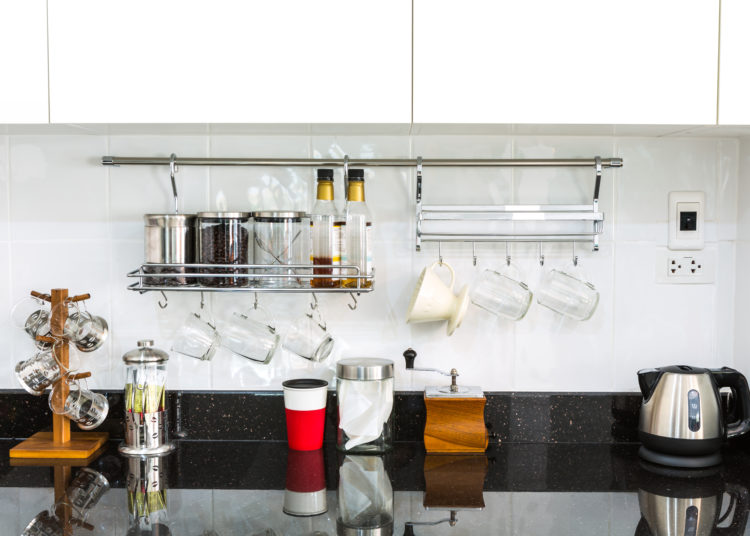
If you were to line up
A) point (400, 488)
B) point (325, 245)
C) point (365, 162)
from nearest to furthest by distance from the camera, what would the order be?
point (400, 488) < point (325, 245) < point (365, 162)

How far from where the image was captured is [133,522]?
131 cm

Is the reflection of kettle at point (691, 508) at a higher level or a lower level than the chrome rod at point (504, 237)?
lower

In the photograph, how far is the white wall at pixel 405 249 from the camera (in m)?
1.74

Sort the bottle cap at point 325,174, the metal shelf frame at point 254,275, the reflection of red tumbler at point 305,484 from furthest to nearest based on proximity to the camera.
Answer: the bottle cap at point 325,174
the metal shelf frame at point 254,275
the reflection of red tumbler at point 305,484

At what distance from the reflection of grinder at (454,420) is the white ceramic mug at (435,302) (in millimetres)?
116

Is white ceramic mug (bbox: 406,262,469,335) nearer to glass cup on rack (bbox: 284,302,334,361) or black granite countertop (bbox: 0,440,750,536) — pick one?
glass cup on rack (bbox: 284,302,334,361)

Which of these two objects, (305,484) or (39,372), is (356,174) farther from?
(39,372)

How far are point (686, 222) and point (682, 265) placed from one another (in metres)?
0.10

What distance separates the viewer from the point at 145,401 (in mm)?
1646

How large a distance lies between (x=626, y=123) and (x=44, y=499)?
127 centimetres

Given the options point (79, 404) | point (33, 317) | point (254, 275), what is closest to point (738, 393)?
point (254, 275)
